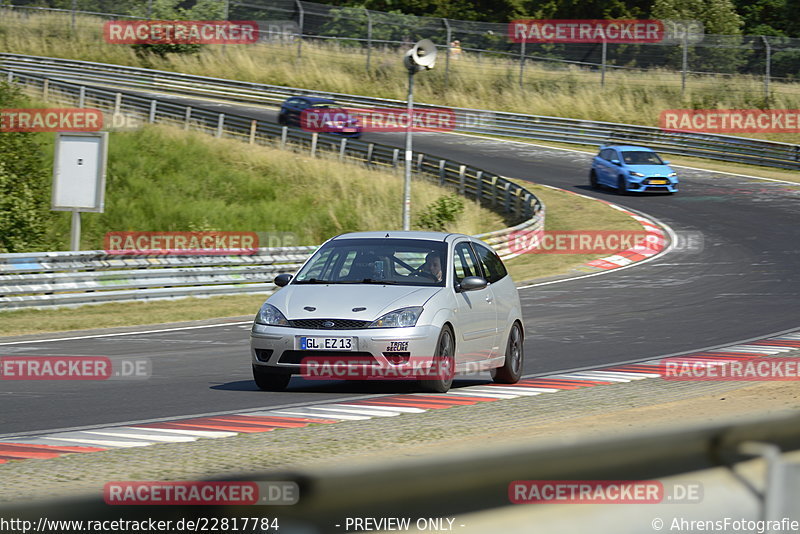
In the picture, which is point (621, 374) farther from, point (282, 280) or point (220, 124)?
point (220, 124)

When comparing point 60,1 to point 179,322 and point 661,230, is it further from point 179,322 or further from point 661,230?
point 179,322

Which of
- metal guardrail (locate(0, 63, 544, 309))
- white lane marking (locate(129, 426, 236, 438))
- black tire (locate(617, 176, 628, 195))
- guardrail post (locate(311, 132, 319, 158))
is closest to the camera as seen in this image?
white lane marking (locate(129, 426, 236, 438))

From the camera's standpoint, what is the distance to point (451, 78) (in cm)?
5869

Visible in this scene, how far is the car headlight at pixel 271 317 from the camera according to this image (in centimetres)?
1064

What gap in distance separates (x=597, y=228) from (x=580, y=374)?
1910 centimetres

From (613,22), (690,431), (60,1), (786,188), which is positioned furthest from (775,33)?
(690,431)

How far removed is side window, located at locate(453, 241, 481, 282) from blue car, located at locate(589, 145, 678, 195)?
26.5 meters

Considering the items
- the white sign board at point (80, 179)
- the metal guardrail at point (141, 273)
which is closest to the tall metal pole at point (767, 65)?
the metal guardrail at point (141, 273)

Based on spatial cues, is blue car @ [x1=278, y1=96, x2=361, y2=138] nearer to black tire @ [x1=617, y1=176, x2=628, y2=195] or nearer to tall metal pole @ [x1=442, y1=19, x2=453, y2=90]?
tall metal pole @ [x1=442, y1=19, x2=453, y2=90]

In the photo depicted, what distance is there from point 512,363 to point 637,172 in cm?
2664

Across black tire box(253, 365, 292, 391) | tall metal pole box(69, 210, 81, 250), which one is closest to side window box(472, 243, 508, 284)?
black tire box(253, 365, 292, 391)

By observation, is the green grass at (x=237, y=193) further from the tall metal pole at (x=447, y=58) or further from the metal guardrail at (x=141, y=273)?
the tall metal pole at (x=447, y=58)

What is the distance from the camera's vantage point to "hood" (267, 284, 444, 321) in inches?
414

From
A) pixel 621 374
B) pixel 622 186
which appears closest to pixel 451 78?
pixel 622 186
